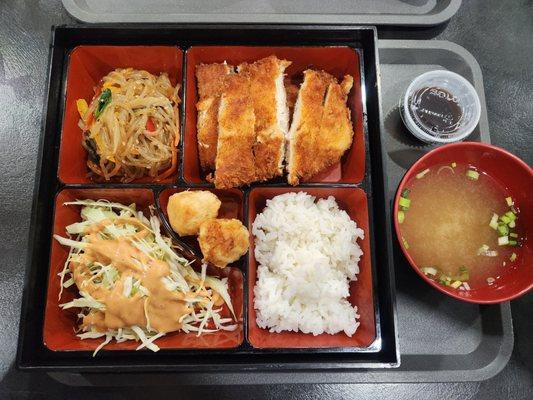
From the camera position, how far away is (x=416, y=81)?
2.38 m

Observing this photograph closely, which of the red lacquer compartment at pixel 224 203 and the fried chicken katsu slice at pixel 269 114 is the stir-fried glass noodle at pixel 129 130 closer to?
the red lacquer compartment at pixel 224 203

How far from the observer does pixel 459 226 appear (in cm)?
230

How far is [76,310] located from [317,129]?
4.77 ft

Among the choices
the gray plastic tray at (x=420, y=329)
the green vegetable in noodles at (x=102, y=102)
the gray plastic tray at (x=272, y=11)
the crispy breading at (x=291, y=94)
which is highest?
the gray plastic tray at (x=272, y=11)

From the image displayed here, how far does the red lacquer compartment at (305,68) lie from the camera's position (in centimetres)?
227

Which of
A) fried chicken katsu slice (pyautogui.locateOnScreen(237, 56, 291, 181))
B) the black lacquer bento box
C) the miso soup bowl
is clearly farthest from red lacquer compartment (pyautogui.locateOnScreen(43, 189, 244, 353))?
the miso soup bowl

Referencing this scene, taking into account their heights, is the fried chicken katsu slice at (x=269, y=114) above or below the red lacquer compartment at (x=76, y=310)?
above

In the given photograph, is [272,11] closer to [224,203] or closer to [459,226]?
[224,203]

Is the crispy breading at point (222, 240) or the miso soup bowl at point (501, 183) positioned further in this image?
the miso soup bowl at point (501, 183)

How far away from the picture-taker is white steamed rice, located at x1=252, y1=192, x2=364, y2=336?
2.15 m

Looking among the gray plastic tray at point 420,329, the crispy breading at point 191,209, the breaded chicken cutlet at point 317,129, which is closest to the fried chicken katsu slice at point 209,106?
the crispy breading at point 191,209

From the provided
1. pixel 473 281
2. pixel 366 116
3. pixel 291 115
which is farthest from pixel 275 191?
pixel 473 281

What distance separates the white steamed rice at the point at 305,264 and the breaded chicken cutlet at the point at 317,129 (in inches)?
6.3

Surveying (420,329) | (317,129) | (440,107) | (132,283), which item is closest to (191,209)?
(132,283)
